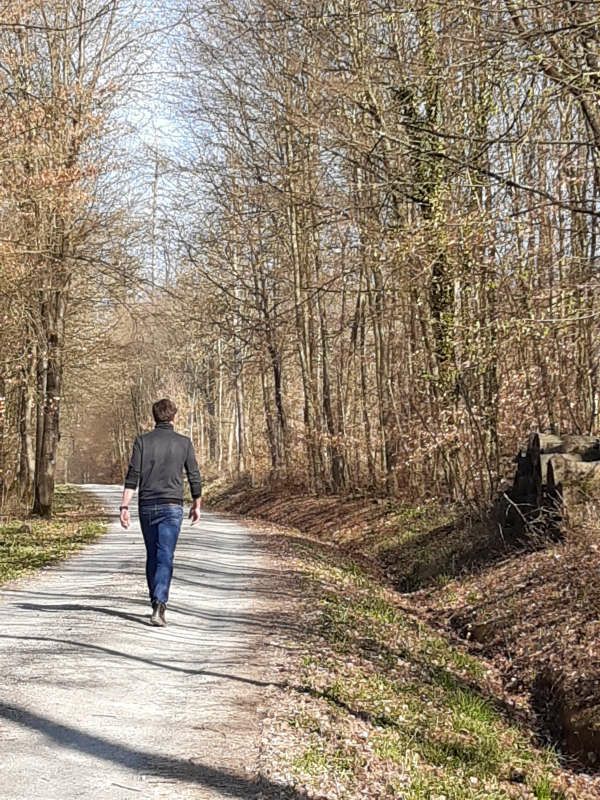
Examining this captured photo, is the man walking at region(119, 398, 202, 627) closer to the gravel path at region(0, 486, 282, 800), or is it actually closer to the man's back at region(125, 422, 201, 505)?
the man's back at region(125, 422, 201, 505)

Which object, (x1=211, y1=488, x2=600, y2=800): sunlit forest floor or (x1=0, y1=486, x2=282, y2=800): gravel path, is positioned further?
(x1=211, y1=488, x2=600, y2=800): sunlit forest floor

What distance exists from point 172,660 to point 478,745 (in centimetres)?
262

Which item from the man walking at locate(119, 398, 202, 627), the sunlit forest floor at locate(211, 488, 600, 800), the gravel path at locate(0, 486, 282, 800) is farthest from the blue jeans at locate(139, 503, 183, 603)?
the sunlit forest floor at locate(211, 488, 600, 800)

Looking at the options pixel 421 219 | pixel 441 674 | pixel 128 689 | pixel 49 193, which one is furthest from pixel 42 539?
pixel 128 689

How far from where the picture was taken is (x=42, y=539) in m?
20.0

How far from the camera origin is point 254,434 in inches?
1737

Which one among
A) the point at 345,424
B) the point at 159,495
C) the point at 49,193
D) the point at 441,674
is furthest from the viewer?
the point at 345,424

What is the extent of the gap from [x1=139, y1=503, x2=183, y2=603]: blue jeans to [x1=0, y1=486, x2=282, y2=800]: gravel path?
1.38 feet

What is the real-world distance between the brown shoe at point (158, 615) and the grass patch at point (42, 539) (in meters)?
4.74

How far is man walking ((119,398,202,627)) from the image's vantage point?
962cm

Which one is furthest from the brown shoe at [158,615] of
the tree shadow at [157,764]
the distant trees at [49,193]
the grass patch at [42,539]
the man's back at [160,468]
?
the distant trees at [49,193]

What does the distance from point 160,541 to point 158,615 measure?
0.74 m

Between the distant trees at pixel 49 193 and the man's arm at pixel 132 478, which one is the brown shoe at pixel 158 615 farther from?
the distant trees at pixel 49 193

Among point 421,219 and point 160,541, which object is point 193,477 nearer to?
point 160,541
